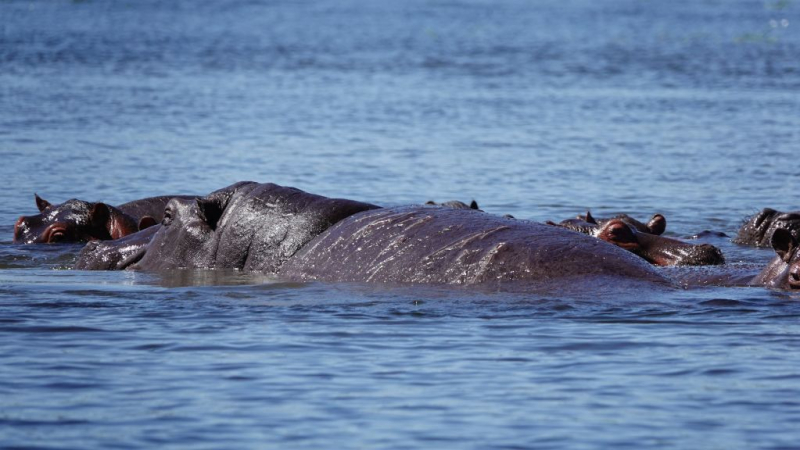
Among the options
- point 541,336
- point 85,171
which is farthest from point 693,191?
point 541,336

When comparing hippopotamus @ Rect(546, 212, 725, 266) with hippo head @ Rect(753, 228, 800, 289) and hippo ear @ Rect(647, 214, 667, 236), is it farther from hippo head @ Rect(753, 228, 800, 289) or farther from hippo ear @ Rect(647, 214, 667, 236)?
hippo head @ Rect(753, 228, 800, 289)

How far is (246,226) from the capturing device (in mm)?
9672

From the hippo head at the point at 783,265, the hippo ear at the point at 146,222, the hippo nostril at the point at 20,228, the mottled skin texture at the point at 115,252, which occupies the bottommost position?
the hippo nostril at the point at 20,228

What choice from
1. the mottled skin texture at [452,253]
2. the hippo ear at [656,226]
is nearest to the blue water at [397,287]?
the mottled skin texture at [452,253]

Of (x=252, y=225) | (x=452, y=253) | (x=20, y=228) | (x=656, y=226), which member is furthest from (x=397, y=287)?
(x=20, y=228)

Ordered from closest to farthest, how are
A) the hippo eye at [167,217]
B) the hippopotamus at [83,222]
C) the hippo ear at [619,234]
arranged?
the hippo eye at [167,217]
the hippo ear at [619,234]
the hippopotamus at [83,222]

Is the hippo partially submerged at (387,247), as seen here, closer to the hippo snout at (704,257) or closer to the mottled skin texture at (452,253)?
the mottled skin texture at (452,253)

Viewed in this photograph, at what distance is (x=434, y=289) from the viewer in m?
8.74

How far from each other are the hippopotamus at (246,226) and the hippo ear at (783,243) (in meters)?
2.65

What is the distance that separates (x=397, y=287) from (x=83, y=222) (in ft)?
18.0

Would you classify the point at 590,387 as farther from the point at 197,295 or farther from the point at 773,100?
the point at 773,100

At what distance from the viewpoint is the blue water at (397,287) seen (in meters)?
6.48

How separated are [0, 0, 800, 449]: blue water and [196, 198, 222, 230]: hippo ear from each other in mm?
415

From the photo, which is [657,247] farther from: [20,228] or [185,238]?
[20,228]
